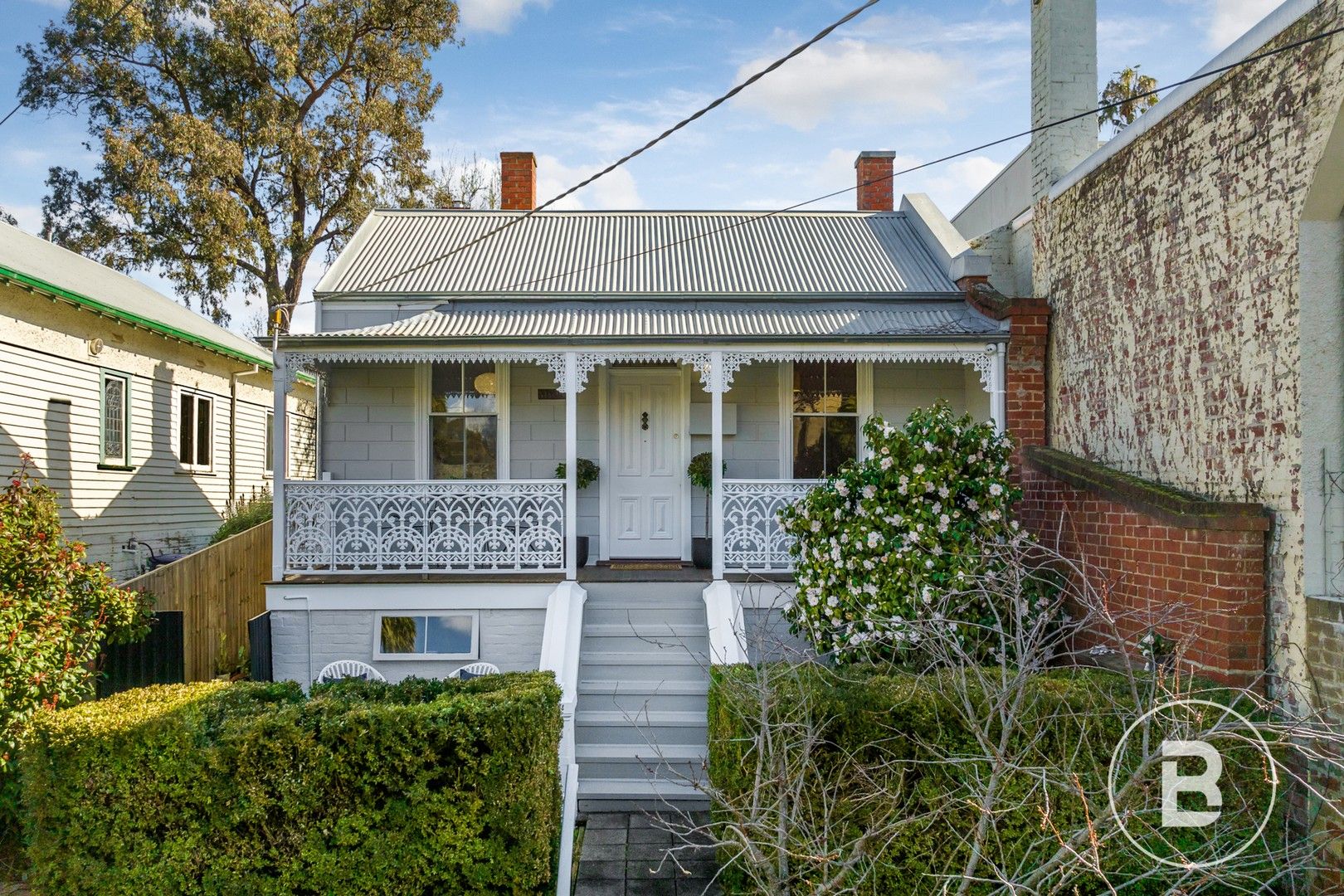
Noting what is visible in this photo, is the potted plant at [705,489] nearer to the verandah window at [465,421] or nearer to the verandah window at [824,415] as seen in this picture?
the verandah window at [824,415]

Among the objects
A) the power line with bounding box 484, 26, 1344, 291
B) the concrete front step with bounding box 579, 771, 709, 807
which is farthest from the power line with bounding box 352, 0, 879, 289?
the concrete front step with bounding box 579, 771, 709, 807

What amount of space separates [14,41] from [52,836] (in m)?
24.2

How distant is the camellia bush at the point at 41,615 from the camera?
611cm

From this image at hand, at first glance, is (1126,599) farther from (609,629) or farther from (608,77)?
(608,77)

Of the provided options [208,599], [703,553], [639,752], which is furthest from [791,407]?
[208,599]

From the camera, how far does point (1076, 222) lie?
816 cm

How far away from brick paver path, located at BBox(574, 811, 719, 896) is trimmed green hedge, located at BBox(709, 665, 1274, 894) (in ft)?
2.03

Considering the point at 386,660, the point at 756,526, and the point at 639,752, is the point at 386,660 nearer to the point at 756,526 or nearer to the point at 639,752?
the point at 639,752

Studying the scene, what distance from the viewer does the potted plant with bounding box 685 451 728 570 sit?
10344 mm

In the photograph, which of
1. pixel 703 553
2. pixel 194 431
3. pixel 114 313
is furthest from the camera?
pixel 194 431

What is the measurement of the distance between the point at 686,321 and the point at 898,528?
379 centimetres

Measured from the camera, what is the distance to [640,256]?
39.6 ft

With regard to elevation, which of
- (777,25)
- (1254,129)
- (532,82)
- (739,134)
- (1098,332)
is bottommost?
(1098,332)

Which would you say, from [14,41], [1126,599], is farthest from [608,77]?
[14,41]
